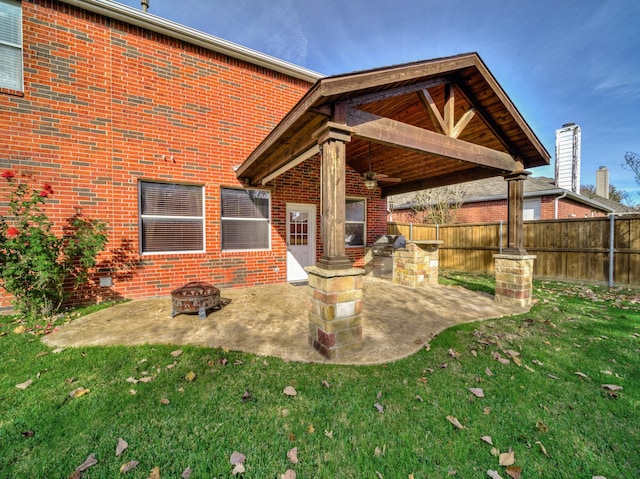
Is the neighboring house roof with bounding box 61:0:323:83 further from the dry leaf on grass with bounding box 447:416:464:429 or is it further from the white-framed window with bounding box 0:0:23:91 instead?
the dry leaf on grass with bounding box 447:416:464:429

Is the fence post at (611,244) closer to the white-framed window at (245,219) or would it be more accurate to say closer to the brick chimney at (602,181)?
the white-framed window at (245,219)

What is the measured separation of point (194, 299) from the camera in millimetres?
4227

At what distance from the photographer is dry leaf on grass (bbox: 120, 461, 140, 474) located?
1.68 metres

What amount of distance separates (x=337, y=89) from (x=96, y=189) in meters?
5.19

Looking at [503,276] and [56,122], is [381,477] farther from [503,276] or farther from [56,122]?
[56,122]

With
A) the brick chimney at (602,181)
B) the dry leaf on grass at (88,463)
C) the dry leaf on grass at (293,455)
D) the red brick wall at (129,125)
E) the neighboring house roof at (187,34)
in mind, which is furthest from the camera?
the brick chimney at (602,181)

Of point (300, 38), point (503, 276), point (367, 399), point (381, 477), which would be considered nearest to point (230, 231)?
point (367, 399)

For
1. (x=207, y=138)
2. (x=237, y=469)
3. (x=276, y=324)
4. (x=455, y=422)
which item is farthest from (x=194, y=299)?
(x=207, y=138)

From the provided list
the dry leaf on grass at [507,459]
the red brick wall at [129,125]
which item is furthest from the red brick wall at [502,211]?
the dry leaf on grass at [507,459]

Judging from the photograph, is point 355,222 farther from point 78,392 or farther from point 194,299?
point 78,392

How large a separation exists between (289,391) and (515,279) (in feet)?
16.4

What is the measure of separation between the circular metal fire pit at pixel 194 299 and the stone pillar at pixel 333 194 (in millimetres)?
2272

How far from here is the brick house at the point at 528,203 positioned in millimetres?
11898

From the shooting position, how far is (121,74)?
538 cm
